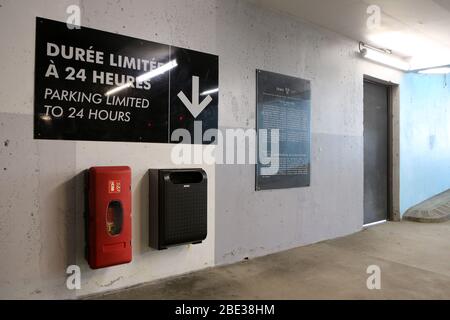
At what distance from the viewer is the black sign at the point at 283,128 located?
3.43 meters

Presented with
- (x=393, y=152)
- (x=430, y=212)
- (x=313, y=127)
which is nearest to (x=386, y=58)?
(x=393, y=152)

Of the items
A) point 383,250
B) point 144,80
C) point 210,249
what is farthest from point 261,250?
point 144,80

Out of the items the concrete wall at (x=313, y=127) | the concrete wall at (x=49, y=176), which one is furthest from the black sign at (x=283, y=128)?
the concrete wall at (x=49, y=176)

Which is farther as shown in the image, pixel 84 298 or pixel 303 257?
pixel 303 257

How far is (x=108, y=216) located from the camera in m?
2.38

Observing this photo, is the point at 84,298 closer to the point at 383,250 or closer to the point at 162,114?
the point at 162,114

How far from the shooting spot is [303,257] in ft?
11.3

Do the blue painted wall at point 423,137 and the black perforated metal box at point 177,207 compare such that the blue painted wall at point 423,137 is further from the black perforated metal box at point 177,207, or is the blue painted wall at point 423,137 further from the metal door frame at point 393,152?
the black perforated metal box at point 177,207

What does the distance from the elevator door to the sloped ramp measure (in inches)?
15.7

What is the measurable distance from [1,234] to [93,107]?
971 mm

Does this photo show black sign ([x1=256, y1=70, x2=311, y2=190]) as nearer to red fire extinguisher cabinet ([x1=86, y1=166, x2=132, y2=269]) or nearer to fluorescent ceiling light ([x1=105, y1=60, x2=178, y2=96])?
fluorescent ceiling light ([x1=105, y1=60, x2=178, y2=96])

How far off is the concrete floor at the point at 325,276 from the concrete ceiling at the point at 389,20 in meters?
2.46

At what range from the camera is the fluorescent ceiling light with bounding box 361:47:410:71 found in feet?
15.0

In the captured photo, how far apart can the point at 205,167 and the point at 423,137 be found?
4743 mm
